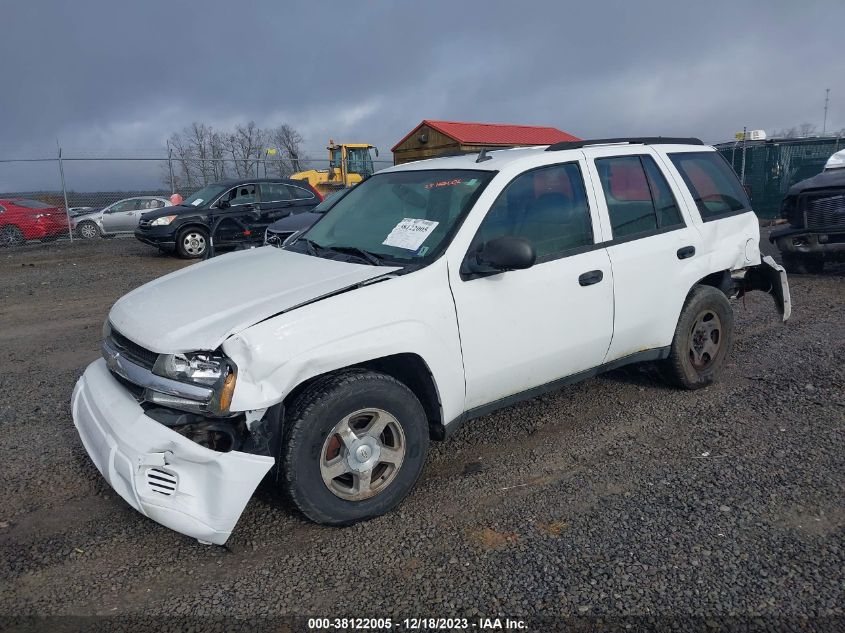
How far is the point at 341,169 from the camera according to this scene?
90.6ft

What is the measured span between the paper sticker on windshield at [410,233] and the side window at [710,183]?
2.14m

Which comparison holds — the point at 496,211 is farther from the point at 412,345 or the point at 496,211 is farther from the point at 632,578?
the point at 632,578

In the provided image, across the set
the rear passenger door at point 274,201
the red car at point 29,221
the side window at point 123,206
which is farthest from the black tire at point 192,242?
the side window at point 123,206

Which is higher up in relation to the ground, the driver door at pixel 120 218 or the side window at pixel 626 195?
the driver door at pixel 120 218

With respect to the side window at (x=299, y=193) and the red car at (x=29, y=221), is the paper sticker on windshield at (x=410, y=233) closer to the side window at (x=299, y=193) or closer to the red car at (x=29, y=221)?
the side window at (x=299, y=193)

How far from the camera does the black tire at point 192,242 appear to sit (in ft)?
44.9

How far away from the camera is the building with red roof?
22125 millimetres

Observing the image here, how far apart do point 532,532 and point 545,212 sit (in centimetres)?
184

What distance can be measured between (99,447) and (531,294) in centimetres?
236

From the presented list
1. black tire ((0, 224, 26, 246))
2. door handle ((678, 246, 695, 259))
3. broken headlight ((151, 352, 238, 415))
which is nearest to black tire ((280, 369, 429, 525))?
broken headlight ((151, 352, 238, 415))

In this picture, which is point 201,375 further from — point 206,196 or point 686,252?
point 206,196

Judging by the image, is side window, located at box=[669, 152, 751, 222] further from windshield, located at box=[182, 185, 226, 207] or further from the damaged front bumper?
windshield, located at box=[182, 185, 226, 207]

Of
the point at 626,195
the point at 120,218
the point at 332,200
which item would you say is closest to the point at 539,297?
the point at 626,195

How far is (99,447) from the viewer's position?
3.19 m
